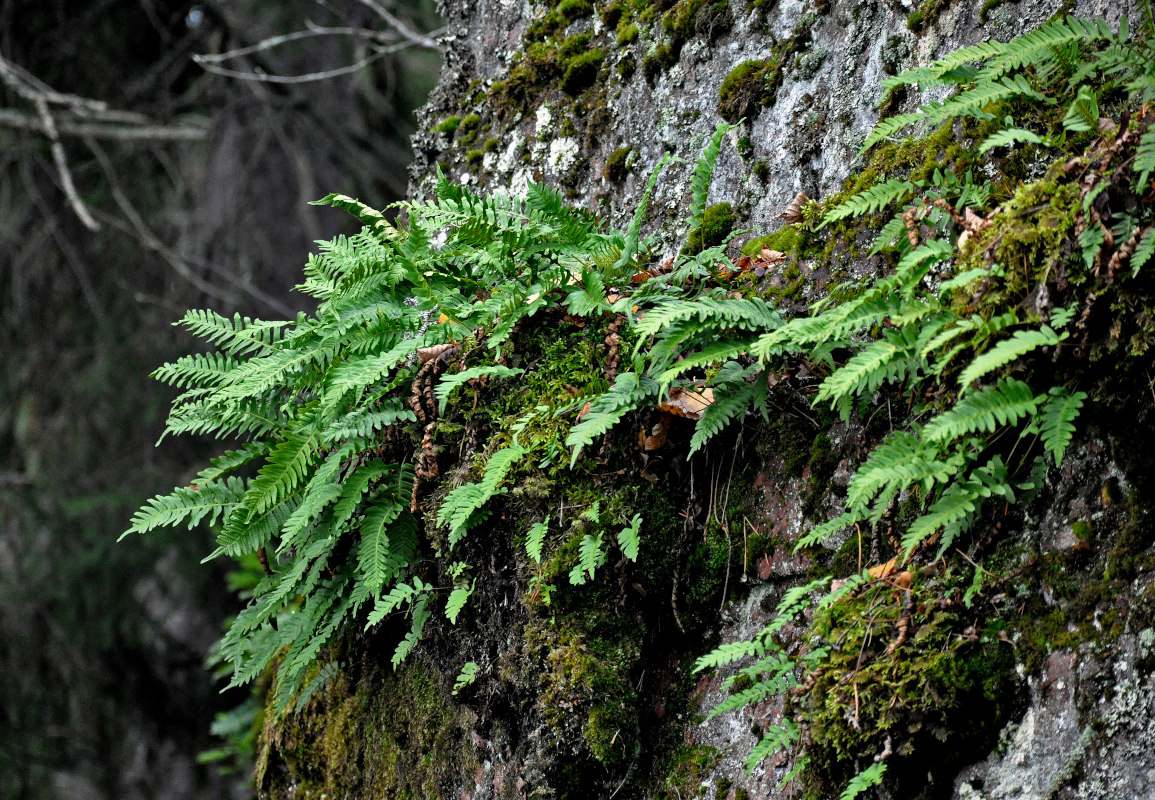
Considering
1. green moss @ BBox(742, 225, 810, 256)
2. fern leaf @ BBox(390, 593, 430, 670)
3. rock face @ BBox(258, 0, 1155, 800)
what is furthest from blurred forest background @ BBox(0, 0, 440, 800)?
green moss @ BBox(742, 225, 810, 256)

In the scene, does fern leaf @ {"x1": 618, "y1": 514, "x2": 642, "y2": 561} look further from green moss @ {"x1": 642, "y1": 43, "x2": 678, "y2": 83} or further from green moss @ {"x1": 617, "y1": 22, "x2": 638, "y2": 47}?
green moss @ {"x1": 617, "y1": 22, "x2": 638, "y2": 47}

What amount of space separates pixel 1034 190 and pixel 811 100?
1.03 m

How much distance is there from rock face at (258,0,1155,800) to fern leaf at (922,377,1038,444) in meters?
0.23

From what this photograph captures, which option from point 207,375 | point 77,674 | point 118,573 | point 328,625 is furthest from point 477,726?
point 77,674

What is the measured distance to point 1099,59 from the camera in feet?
6.58

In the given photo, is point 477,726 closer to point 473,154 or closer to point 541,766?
point 541,766

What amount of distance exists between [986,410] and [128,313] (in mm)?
8451

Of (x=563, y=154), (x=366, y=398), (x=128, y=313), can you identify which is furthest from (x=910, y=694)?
(x=128, y=313)

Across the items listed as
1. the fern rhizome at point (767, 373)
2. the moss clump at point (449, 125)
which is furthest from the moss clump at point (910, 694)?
the moss clump at point (449, 125)

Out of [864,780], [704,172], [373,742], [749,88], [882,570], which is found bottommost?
[864,780]

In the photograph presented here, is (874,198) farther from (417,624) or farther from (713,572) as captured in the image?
(417,624)

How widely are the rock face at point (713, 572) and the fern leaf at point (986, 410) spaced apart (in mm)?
232

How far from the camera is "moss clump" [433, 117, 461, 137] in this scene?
4.09m

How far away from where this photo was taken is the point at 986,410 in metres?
1.84
